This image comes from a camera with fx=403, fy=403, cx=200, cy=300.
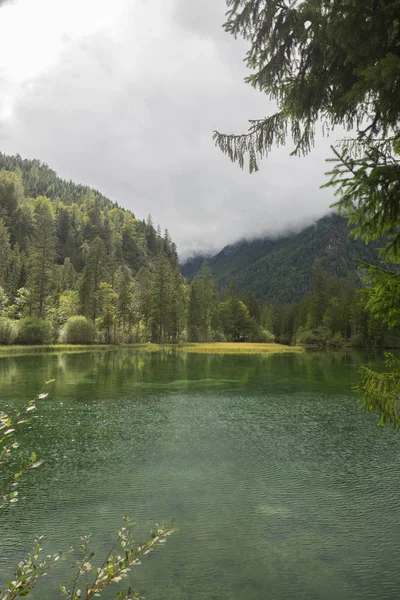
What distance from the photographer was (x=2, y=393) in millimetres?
20797

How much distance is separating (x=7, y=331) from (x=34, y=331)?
3.81 metres

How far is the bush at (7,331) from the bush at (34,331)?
2.99ft

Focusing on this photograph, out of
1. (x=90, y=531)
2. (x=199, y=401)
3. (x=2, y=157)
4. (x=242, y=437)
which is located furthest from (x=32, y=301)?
(x=2, y=157)

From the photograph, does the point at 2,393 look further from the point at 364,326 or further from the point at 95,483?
the point at 364,326

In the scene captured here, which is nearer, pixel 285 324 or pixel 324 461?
pixel 324 461

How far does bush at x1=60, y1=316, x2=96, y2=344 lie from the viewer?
61031 millimetres

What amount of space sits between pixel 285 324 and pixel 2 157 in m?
144

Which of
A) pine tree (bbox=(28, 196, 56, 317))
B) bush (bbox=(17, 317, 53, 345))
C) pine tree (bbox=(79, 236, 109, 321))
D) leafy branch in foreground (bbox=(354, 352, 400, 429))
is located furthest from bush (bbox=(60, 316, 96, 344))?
leafy branch in foreground (bbox=(354, 352, 400, 429))

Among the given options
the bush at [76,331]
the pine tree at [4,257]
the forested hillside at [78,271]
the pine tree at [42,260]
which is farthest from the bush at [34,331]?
the pine tree at [4,257]

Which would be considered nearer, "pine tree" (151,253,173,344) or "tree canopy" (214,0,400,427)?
"tree canopy" (214,0,400,427)

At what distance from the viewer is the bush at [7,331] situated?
5191 cm

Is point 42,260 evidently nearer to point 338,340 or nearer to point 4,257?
point 4,257

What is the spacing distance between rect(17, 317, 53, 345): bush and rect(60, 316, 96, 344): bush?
3506 mm

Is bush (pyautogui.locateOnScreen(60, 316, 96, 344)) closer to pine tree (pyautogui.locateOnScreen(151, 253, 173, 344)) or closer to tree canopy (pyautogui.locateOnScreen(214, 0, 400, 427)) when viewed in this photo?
pine tree (pyautogui.locateOnScreen(151, 253, 173, 344))
